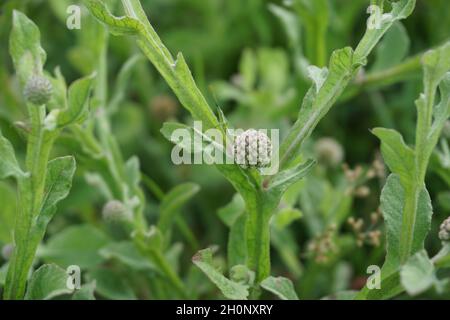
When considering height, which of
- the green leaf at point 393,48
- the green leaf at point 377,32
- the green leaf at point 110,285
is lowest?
the green leaf at point 110,285

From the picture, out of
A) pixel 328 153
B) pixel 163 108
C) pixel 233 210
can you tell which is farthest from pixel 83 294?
pixel 163 108

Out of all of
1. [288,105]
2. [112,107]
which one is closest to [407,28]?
[288,105]

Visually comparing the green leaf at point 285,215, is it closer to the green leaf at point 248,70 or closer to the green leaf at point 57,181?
the green leaf at point 57,181

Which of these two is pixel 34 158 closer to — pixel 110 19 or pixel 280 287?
pixel 110 19

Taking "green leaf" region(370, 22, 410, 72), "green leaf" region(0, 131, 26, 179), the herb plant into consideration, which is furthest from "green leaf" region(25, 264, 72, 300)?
"green leaf" region(370, 22, 410, 72)

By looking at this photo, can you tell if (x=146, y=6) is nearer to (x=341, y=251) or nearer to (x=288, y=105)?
(x=288, y=105)

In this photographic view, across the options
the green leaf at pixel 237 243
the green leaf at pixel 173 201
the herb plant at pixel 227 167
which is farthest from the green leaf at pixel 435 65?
the green leaf at pixel 173 201
